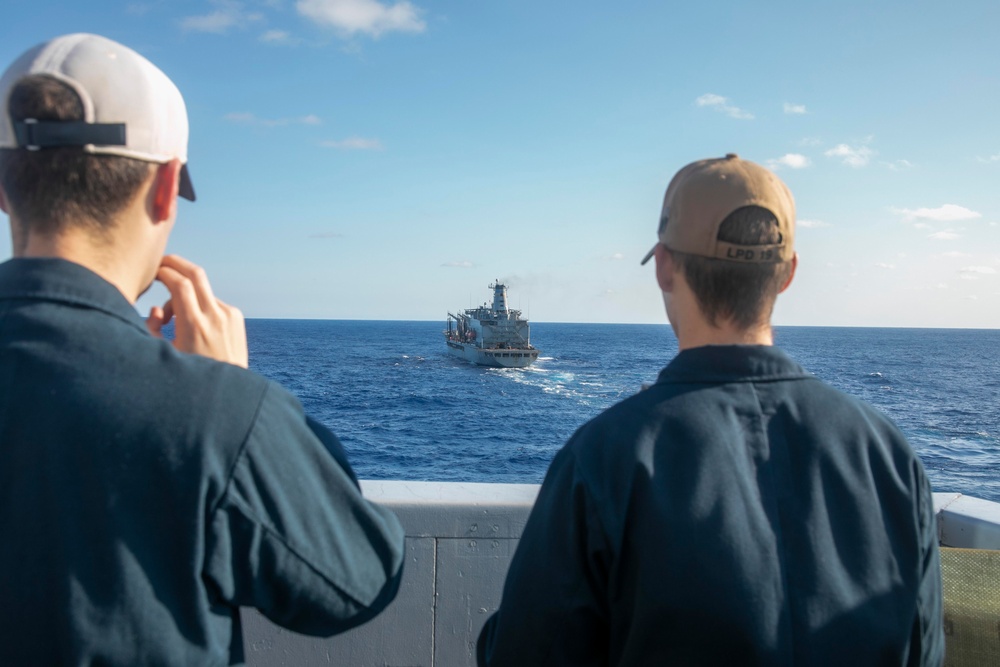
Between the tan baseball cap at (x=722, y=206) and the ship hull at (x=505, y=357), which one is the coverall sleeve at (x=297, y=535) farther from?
the ship hull at (x=505, y=357)

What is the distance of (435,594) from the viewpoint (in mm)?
3422

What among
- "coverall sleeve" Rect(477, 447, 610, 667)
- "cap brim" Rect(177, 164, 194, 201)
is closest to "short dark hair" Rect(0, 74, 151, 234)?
"cap brim" Rect(177, 164, 194, 201)

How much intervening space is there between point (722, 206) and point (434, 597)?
7.71ft

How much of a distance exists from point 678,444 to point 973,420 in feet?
183

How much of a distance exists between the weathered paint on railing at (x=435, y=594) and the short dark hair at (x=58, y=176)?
2.12 meters

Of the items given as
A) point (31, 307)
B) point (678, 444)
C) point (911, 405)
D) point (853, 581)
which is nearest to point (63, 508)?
point (31, 307)

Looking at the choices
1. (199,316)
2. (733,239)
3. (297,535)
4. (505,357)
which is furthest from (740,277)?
(505,357)

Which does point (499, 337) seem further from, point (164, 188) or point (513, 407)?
point (164, 188)

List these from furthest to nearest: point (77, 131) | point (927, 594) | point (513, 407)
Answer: point (513, 407) < point (927, 594) < point (77, 131)

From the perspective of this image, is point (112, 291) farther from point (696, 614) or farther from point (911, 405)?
point (911, 405)

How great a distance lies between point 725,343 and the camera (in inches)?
76.9

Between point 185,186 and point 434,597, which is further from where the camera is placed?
point 434,597

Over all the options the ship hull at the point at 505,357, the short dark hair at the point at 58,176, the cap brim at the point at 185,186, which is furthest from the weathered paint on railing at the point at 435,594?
the ship hull at the point at 505,357

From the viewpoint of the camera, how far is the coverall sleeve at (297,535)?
4.98ft
